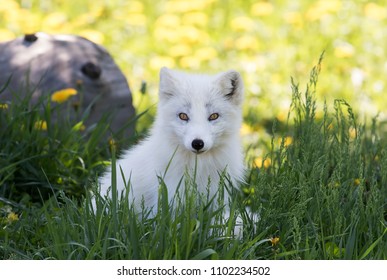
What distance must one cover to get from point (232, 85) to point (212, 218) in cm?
101

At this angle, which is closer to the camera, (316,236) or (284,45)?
(316,236)

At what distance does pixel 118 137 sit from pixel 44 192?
0.99 metres

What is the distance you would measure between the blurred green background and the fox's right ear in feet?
10.9

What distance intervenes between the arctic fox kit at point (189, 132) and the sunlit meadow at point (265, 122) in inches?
13.8

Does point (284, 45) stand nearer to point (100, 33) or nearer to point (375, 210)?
point (100, 33)

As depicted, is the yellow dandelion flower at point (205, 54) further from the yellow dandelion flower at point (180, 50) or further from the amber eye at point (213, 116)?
the amber eye at point (213, 116)

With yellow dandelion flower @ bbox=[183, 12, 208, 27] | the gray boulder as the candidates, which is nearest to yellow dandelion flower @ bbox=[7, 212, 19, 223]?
the gray boulder

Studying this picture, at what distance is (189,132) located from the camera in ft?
16.1

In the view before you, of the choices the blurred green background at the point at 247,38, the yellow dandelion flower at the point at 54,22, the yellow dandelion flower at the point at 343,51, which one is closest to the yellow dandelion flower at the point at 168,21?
the blurred green background at the point at 247,38

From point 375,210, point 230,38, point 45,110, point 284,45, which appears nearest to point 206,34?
point 230,38

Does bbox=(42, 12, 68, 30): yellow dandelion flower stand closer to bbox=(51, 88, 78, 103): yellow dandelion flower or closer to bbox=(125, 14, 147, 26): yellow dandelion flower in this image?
bbox=(125, 14, 147, 26): yellow dandelion flower

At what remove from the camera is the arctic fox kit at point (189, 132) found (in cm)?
503

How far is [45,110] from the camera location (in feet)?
19.5

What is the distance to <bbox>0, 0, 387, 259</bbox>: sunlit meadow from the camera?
434cm
